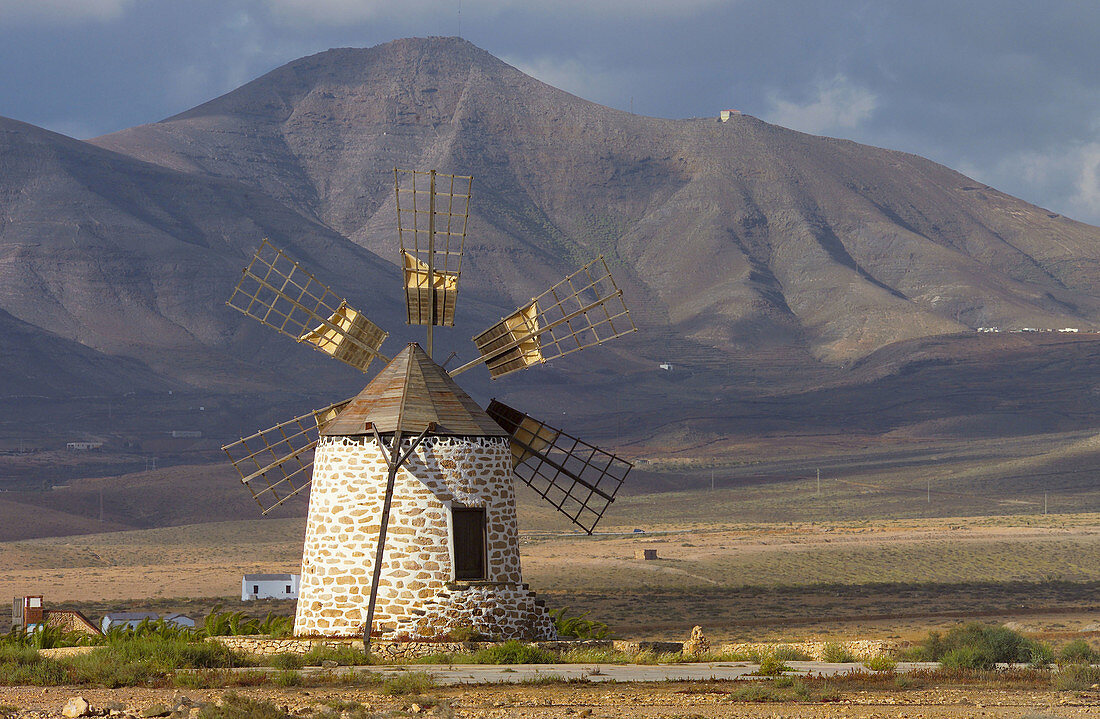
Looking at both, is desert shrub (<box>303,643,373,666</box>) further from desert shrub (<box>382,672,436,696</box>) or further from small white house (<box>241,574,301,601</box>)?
small white house (<box>241,574,301,601</box>)

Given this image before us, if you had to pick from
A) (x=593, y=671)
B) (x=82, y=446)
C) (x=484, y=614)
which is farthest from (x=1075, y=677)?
(x=82, y=446)

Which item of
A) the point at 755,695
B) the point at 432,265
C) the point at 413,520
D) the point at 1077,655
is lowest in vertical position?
the point at 1077,655

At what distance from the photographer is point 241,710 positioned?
11.8m

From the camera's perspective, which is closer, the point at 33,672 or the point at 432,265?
the point at 33,672

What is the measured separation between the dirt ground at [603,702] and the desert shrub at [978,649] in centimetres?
319

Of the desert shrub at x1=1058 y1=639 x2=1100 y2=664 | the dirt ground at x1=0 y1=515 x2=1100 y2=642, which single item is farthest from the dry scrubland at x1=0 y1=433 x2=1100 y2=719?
the desert shrub at x1=1058 y1=639 x2=1100 y2=664

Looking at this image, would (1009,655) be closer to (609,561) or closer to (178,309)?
(609,561)

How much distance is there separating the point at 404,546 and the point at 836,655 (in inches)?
248

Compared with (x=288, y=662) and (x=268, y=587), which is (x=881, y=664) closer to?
(x=288, y=662)

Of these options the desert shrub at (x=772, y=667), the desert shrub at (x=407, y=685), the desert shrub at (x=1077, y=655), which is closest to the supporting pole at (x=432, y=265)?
the desert shrub at (x=772, y=667)

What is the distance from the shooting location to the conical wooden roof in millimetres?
18641

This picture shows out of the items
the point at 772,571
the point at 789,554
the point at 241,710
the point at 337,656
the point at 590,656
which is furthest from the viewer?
the point at 789,554

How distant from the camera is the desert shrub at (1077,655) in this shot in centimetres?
1895

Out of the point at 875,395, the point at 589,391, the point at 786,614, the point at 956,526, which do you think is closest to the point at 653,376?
the point at 589,391
